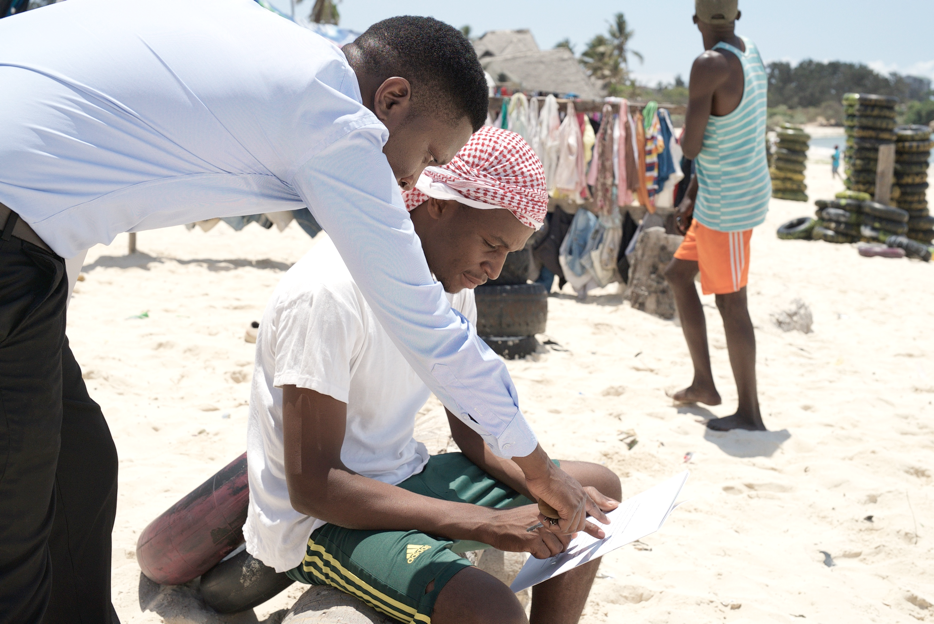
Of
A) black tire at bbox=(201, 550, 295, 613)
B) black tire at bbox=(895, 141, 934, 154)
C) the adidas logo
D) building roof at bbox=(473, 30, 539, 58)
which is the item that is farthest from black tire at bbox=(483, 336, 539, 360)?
building roof at bbox=(473, 30, 539, 58)

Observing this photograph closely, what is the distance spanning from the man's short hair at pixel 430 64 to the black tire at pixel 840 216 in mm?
11522

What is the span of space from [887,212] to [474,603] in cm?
1202

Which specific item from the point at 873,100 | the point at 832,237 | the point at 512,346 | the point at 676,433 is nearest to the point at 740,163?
the point at 676,433

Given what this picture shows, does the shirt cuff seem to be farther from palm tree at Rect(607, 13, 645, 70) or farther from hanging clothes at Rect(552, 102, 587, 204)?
palm tree at Rect(607, 13, 645, 70)

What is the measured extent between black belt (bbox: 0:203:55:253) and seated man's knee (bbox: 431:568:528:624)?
1037 mm

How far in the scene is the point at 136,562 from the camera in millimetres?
2318

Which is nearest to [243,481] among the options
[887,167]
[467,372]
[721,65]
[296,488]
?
[296,488]

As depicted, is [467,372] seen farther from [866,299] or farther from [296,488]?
[866,299]

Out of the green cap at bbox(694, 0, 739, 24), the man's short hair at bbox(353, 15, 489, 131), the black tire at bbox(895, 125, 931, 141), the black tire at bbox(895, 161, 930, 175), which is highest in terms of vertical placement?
the green cap at bbox(694, 0, 739, 24)

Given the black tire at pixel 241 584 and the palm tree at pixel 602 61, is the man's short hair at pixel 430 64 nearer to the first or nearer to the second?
the black tire at pixel 241 584

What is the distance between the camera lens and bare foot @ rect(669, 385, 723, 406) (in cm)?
393

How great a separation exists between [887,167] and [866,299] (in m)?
5.87

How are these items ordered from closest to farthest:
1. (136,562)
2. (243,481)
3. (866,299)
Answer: (243,481) → (136,562) → (866,299)

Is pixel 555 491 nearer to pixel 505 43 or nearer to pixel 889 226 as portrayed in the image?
pixel 889 226
